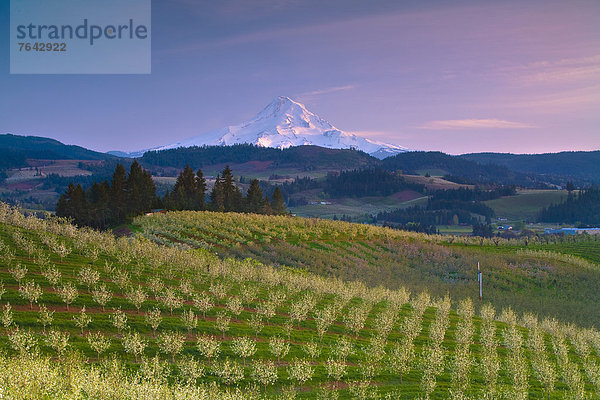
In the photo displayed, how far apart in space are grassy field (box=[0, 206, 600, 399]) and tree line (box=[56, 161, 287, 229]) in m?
46.1

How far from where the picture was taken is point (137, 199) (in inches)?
4077

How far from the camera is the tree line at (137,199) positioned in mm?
90500

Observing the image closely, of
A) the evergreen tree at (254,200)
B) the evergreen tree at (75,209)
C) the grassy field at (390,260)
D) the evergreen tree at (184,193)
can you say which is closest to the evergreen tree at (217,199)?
the evergreen tree at (184,193)

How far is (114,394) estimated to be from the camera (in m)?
15.5

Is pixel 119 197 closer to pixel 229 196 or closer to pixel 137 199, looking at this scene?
pixel 137 199

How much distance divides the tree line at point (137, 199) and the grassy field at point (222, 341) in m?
46.1

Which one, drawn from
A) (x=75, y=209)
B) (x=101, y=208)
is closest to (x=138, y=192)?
(x=101, y=208)

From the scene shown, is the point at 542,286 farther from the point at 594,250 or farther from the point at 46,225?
the point at 46,225

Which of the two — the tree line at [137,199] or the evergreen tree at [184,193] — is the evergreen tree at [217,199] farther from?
the evergreen tree at [184,193]

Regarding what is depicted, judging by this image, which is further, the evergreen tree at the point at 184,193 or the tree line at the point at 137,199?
the evergreen tree at the point at 184,193

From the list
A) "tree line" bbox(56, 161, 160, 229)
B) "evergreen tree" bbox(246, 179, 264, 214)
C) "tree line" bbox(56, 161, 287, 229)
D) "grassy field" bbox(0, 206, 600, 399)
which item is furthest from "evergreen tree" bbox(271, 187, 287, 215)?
"grassy field" bbox(0, 206, 600, 399)

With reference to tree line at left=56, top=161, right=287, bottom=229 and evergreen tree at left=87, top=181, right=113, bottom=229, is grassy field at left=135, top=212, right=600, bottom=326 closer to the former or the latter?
evergreen tree at left=87, top=181, right=113, bottom=229

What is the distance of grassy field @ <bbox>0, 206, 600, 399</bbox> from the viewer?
64.2 ft

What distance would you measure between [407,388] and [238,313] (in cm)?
1230
